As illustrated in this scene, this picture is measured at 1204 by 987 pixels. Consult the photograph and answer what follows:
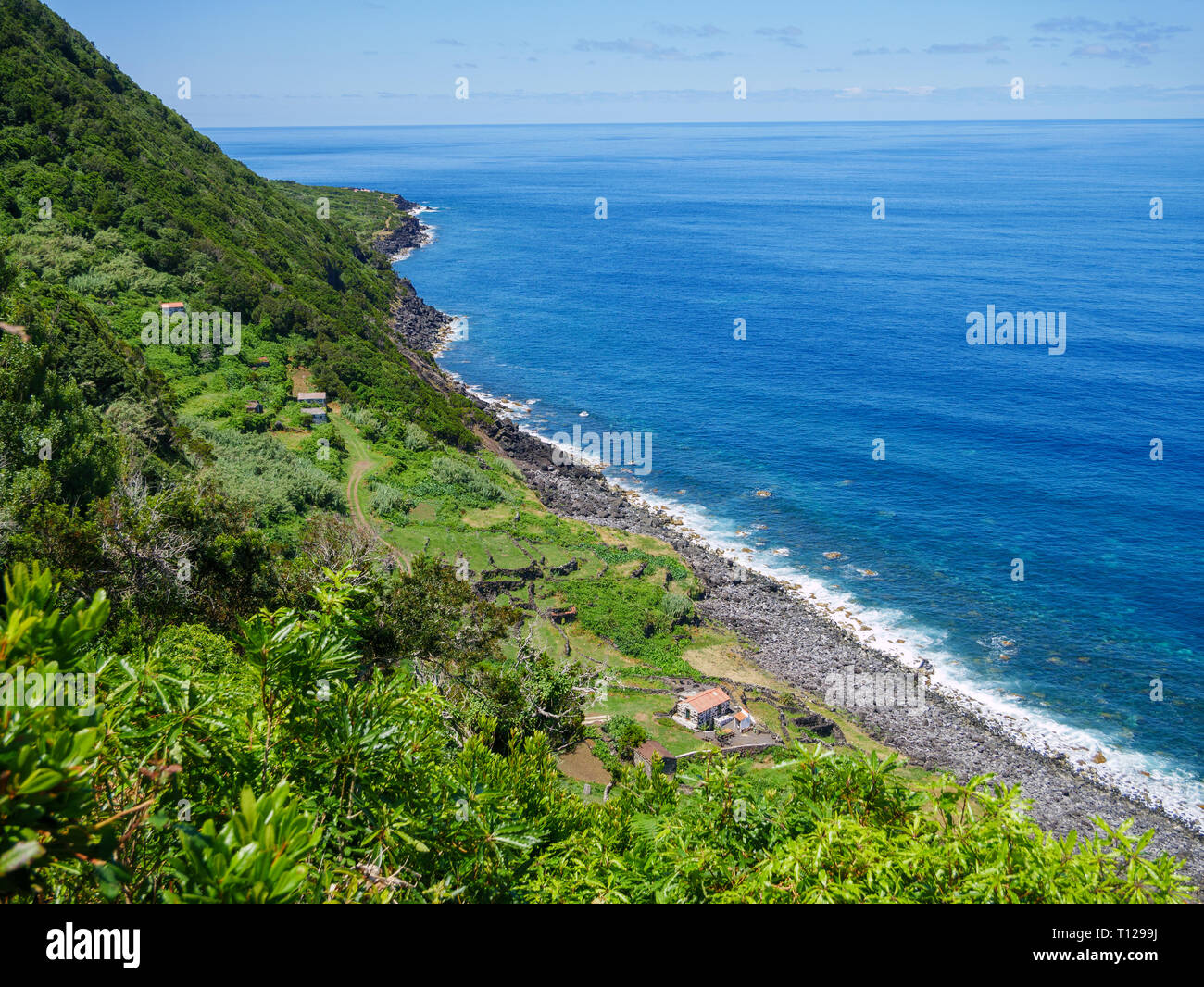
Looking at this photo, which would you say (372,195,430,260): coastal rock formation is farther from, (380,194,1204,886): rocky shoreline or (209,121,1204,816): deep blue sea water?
(380,194,1204,886): rocky shoreline

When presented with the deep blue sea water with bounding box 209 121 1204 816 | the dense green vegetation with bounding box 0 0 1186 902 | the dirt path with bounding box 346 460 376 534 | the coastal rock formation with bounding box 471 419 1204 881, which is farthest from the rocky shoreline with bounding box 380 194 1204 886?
the dirt path with bounding box 346 460 376 534

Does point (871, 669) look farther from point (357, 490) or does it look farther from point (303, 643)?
point (303, 643)

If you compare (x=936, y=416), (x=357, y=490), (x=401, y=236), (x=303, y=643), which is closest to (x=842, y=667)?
(x=357, y=490)

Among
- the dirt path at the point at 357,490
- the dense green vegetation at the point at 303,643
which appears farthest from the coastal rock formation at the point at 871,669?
the dirt path at the point at 357,490

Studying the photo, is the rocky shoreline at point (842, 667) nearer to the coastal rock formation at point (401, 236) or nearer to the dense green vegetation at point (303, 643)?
the dense green vegetation at point (303, 643)
